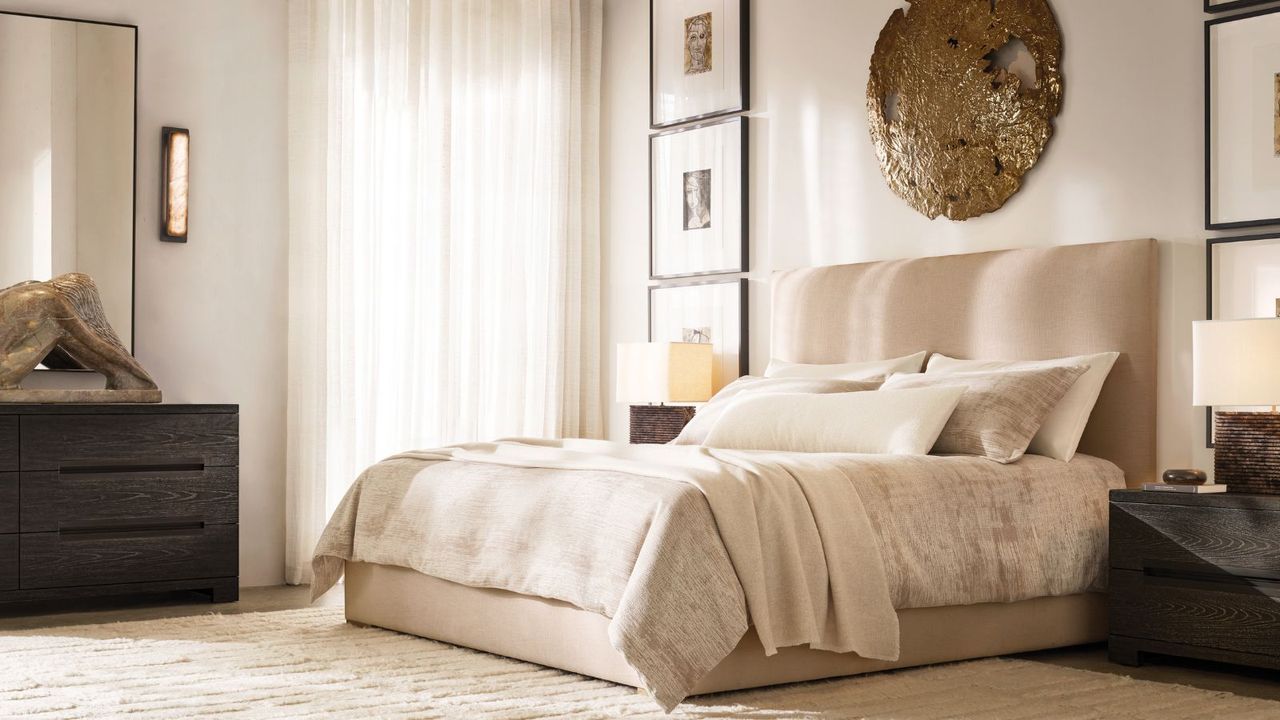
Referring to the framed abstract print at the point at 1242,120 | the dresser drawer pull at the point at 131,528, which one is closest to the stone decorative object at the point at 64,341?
the dresser drawer pull at the point at 131,528

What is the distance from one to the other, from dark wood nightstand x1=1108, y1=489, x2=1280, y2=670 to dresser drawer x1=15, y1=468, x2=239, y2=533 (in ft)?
9.26

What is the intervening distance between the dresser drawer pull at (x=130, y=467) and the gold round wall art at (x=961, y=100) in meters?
2.54

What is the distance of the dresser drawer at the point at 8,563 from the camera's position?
4.23 m

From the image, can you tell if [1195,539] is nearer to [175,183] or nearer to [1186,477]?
[1186,477]

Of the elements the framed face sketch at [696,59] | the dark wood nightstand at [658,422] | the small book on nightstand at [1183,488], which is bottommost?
the small book on nightstand at [1183,488]

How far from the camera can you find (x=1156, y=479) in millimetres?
3947

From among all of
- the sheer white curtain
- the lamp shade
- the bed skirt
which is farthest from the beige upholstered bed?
the sheer white curtain

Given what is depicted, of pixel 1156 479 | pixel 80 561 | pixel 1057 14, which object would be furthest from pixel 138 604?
pixel 1057 14

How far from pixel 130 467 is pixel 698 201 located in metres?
2.39

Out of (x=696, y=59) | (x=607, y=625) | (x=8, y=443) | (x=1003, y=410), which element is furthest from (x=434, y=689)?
(x=696, y=59)

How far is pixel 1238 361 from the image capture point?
337 cm

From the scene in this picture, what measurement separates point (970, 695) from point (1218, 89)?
1.92 meters

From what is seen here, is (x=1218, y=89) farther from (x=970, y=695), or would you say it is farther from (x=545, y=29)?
(x=545, y=29)

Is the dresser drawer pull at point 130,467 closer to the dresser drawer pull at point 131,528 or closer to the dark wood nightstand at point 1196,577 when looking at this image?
the dresser drawer pull at point 131,528
